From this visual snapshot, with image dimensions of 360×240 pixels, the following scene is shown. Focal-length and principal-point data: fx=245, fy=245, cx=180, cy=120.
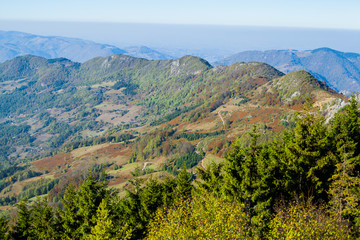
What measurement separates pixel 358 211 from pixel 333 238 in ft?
24.2

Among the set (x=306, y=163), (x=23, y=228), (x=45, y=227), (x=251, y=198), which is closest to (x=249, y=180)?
(x=251, y=198)

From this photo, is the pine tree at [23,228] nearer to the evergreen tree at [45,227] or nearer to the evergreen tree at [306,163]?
the evergreen tree at [45,227]

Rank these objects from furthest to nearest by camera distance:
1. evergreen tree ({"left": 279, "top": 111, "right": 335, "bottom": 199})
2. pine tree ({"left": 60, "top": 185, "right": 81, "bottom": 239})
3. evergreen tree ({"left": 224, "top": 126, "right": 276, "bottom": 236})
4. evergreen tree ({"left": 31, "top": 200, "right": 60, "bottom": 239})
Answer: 1. evergreen tree ({"left": 31, "top": 200, "right": 60, "bottom": 239})
2. pine tree ({"left": 60, "top": 185, "right": 81, "bottom": 239})
3. evergreen tree ({"left": 279, "top": 111, "right": 335, "bottom": 199})
4. evergreen tree ({"left": 224, "top": 126, "right": 276, "bottom": 236})

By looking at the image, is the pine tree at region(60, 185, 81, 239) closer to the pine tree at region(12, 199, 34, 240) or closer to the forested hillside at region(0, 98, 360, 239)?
the forested hillside at region(0, 98, 360, 239)

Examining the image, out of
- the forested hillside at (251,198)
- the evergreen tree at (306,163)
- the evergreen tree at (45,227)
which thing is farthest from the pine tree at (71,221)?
the evergreen tree at (306,163)

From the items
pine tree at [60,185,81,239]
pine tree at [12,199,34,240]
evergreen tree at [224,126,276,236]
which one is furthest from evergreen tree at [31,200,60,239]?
evergreen tree at [224,126,276,236]

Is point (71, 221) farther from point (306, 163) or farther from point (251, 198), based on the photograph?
point (306, 163)

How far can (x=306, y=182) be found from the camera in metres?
40.6

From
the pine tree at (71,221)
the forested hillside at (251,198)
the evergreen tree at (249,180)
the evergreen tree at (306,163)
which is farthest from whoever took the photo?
the pine tree at (71,221)

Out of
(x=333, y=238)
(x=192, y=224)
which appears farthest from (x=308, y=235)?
(x=192, y=224)

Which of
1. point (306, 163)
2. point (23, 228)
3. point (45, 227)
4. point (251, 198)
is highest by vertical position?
point (306, 163)

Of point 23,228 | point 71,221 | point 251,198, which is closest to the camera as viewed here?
point 251,198

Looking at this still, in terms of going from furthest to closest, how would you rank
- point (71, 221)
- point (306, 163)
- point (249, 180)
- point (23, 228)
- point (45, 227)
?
point (23, 228) < point (45, 227) < point (71, 221) < point (306, 163) < point (249, 180)

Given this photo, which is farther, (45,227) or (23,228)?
(23,228)
